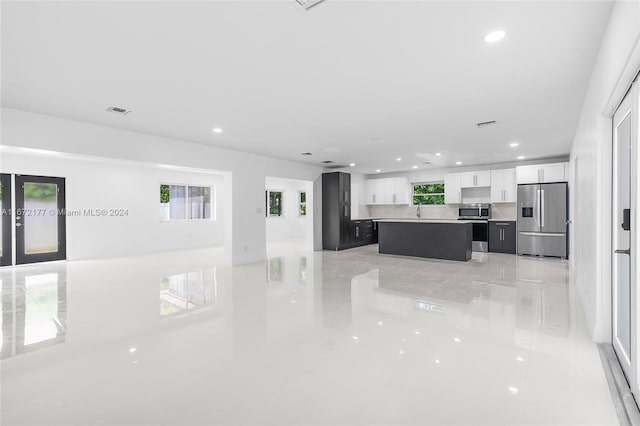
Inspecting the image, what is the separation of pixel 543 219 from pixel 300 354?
7470mm

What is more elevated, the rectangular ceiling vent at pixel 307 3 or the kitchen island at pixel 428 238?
the rectangular ceiling vent at pixel 307 3

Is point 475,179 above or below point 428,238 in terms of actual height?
above

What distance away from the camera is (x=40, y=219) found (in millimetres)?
7070

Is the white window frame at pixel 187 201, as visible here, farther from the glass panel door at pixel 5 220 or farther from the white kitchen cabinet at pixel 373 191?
the white kitchen cabinet at pixel 373 191

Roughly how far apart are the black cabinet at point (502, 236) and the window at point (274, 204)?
802 cm

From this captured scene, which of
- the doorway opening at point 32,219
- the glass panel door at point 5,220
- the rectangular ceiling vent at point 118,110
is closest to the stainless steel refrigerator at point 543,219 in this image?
the rectangular ceiling vent at point 118,110

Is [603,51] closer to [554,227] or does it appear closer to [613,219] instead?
[613,219]

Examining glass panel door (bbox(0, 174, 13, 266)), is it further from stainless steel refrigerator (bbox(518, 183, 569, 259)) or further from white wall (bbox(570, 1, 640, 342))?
stainless steel refrigerator (bbox(518, 183, 569, 259))

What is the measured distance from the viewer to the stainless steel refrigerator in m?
7.24

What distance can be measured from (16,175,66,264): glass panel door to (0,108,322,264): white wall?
166cm

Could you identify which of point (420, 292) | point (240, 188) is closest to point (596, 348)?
point (420, 292)

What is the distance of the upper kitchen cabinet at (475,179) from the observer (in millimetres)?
8844

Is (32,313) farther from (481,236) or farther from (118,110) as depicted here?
(481,236)

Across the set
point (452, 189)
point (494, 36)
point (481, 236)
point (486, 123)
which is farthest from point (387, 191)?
point (494, 36)
